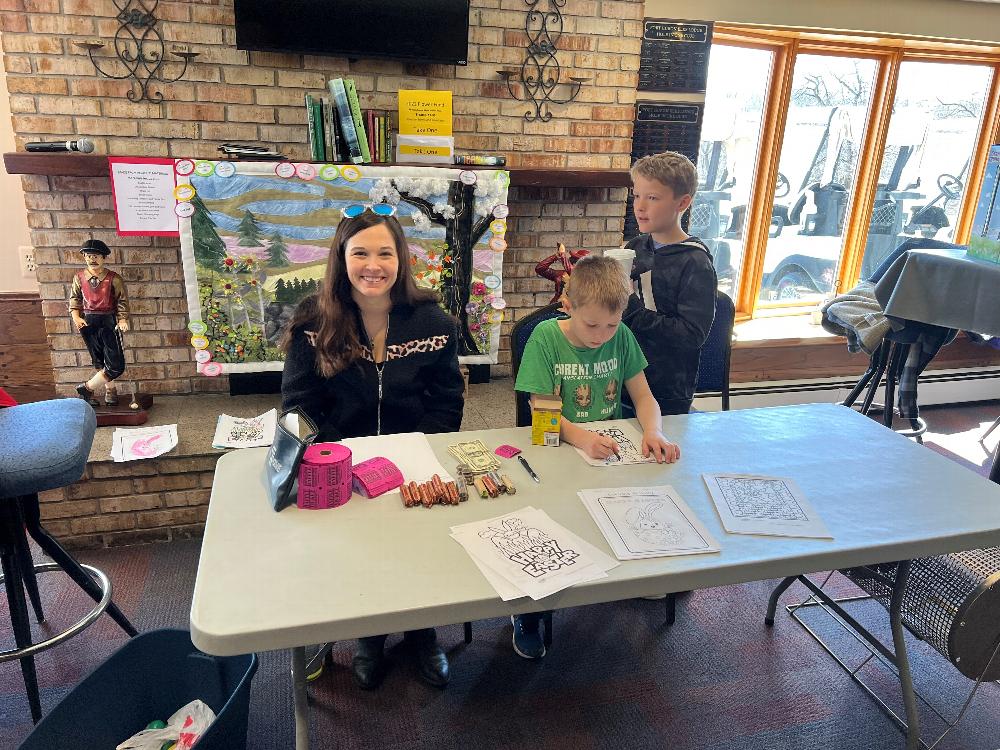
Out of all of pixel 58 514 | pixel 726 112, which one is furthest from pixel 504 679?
pixel 726 112

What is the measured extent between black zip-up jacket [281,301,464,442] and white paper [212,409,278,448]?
695 mm

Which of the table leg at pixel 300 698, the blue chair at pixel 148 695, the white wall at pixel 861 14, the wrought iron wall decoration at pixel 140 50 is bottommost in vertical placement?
the blue chair at pixel 148 695

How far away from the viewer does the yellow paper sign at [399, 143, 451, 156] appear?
2.73 meters

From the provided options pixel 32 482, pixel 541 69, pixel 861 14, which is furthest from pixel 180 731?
pixel 861 14

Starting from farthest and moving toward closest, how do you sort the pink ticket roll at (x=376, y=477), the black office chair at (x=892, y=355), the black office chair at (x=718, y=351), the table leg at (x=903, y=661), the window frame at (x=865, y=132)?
1. the window frame at (x=865, y=132)
2. the black office chair at (x=892, y=355)
3. the black office chair at (x=718, y=351)
4. the table leg at (x=903, y=661)
5. the pink ticket roll at (x=376, y=477)

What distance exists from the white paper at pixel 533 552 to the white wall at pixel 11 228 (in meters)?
2.63

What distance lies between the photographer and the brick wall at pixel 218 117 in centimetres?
247

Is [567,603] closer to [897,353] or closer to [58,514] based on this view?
[58,514]

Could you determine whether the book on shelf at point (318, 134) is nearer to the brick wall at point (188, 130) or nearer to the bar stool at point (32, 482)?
the brick wall at point (188, 130)

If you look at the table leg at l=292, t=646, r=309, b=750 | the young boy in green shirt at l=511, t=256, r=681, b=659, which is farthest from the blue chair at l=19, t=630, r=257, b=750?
the young boy in green shirt at l=511, t=256, r=681, b=659

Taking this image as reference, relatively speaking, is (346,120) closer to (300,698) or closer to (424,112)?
(424,112)

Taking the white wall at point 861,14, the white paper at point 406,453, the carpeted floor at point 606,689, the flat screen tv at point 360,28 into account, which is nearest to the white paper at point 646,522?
the white paper at point 406,453

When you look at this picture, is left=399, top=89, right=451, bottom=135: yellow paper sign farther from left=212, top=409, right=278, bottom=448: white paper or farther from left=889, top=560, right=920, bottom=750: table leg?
left=889, top=560, right=920, bottom=750: table leg

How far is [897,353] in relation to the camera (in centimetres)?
320
